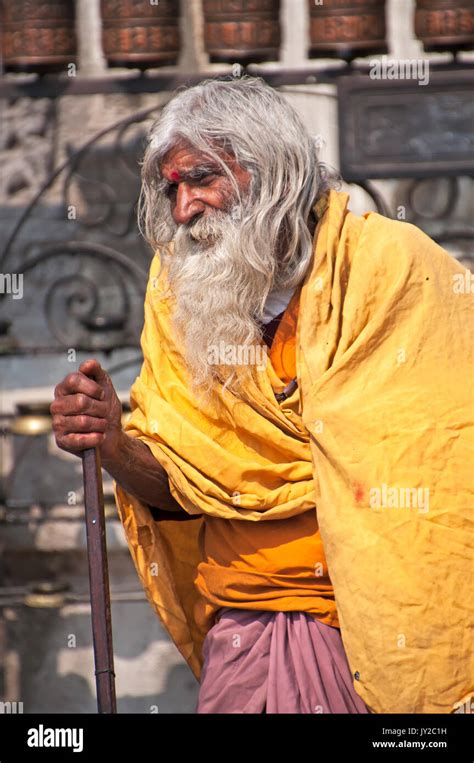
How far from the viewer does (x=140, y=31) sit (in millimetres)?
5043

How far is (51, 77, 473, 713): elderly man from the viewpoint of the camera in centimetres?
280

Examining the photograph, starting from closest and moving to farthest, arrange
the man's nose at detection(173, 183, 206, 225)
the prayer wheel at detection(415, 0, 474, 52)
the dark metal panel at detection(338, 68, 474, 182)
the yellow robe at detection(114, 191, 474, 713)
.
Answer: the yellow robe at detection(114, 191, 474, 713) < the man's nose at detection(173, 183, 206, 225) < the prayer wheel at detection(415, 0, 474, 52) < the dark metal panel at detection(338, 68, 474, 182)

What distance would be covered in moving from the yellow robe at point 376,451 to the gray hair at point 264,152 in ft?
0.21

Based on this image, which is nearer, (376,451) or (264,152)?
(376,451)

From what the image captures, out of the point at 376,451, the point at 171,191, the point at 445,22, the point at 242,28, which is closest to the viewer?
the point at 376,451

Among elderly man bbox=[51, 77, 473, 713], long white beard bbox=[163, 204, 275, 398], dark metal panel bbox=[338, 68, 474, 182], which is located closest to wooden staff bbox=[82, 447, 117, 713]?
elderly man bbox=[51, 77, 473, 713]

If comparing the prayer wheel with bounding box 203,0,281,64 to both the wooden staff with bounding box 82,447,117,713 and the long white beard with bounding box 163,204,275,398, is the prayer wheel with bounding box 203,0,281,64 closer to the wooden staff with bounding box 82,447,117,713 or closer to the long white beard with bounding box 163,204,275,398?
the long white beard with bounding box 163,204,275,398

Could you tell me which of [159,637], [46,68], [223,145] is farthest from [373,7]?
[159,637]

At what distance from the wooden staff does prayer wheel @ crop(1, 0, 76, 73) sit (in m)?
2.58

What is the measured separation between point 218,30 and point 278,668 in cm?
278

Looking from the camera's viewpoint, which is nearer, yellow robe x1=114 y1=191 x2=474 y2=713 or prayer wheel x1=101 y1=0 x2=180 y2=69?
yellow robe x1=114 y1=191 x2=474 y2=713

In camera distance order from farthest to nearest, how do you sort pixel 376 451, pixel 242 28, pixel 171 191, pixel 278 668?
pixel 242 28 → pixel 171 191 → pixel 278 668 → pixel 376 451

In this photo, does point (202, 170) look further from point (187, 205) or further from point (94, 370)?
point (94, 370)

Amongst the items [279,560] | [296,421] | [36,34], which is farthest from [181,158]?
[36,34]
